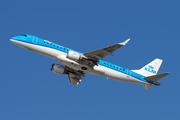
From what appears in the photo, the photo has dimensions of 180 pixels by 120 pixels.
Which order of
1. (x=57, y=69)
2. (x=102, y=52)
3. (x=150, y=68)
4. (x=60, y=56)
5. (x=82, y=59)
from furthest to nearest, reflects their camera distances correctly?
(x=150, y=68), (x=57, y=69), (x=82, y=59), (x=60, y=56), (x=102, y=52)

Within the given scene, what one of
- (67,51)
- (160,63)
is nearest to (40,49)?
(67,51)

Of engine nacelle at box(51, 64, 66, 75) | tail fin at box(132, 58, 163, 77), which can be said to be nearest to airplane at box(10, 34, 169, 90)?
engine nacelle at box(51, 64, 66, 75)

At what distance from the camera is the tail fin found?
47.1 metres

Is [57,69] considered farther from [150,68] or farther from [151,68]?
[151,68]

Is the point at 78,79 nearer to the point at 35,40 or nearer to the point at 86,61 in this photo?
the point at 86,61

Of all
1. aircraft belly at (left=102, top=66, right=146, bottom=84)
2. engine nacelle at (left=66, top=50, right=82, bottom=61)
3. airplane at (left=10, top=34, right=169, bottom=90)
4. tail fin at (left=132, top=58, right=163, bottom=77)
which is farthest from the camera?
tail fin at (left=132, top=58, right=163, bottom=77)

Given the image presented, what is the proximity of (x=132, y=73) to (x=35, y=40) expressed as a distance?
1682cm

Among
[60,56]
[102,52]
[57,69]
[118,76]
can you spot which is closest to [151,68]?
[118,76]

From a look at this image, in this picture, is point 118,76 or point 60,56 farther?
point 118,76

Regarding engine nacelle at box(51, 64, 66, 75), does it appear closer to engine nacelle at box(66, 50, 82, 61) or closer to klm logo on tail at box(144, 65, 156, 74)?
engine nacelle at box(66, 50, 82, 61)

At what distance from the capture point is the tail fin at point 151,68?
1853 inches

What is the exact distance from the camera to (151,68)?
1909 inches

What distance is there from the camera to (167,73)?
1608 inches

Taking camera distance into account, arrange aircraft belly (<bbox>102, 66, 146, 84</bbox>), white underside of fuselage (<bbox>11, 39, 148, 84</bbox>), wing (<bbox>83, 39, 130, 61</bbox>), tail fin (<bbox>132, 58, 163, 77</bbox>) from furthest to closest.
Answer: tail fin (<bbox>132, 58, 163, 77</bbox>)
aircraft belly (<bbox>102, 66, 146, 84</bbox>)
white underside of fuselage (<bbox>11, 39, 148, 84</bbox>)
wing (<bbox>83, 39, 130, 61</bbox>)
